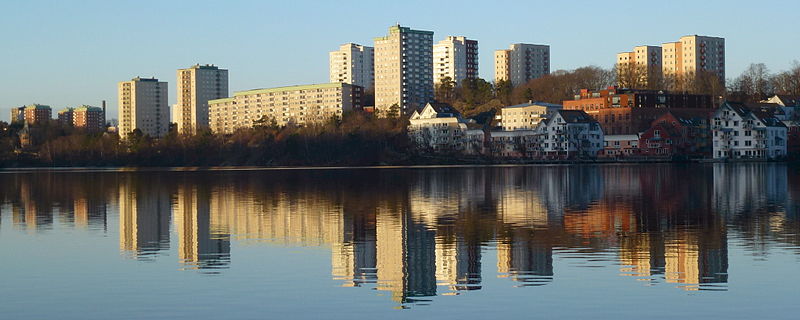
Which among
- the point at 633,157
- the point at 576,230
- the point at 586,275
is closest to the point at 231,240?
the point at 576,230

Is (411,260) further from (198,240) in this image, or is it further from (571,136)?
(571,136)

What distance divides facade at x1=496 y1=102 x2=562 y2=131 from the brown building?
634 centimetres

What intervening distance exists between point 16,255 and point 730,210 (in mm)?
25499

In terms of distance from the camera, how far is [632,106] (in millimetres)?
139375

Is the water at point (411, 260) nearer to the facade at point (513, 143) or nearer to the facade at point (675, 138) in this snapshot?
the facade at point (675, 138)

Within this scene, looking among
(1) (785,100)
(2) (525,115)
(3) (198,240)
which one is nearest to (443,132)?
(2) (525,115)

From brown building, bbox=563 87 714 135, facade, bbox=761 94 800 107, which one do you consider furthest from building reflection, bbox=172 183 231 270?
facade, bbox=761 94 800 107

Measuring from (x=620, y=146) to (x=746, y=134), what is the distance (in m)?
17.8

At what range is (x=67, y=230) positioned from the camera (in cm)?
3281

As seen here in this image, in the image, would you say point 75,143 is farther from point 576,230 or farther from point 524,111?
point 576,230

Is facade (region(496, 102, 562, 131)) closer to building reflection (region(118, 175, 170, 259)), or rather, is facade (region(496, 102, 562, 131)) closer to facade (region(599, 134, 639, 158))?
facade (region(599, 134, 639, 158))

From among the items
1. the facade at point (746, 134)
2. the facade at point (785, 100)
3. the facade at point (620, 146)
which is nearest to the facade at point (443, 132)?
the facade at point (620, 146)

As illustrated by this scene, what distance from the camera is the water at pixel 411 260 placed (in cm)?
1695

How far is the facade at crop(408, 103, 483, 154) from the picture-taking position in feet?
488
